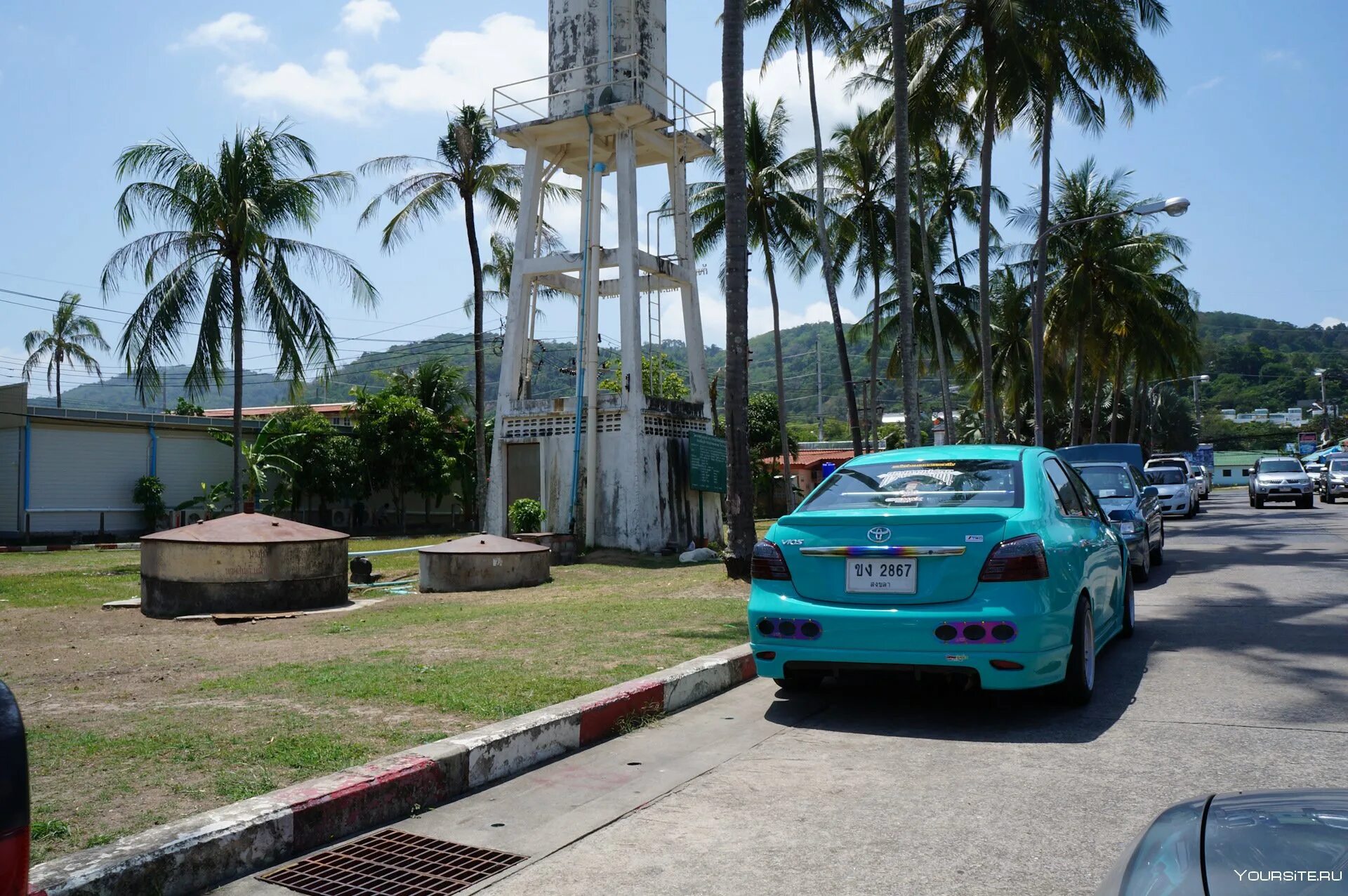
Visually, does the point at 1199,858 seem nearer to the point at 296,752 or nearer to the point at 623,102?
the point at 296,752

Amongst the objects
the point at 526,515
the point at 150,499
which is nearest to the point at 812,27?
the point at 526,515

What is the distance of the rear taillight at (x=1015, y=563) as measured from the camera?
5.49m

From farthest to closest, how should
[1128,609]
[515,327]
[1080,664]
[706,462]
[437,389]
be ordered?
[437,389] < [706,462] < [515,327] < [1128,609] < [1080,664]

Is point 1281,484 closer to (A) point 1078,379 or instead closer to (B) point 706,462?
(A) point 1078,379

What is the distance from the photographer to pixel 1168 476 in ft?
94.1

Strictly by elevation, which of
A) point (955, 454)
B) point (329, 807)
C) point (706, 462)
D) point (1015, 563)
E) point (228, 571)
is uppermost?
point (706, 462)

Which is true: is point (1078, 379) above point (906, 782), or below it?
above

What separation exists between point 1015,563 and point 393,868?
3539 mm

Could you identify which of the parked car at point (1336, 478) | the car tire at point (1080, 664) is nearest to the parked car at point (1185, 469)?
the parked car at point (1336, 478)

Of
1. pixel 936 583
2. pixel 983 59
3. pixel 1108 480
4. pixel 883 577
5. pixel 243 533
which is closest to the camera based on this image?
pixel 936 583

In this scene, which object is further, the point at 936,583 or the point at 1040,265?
the point at 1040,265

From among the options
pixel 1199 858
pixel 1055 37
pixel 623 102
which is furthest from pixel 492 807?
pixel 1055 37

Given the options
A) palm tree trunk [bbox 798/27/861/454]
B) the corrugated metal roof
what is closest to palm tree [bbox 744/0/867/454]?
palm tree trunk [bbox 798/27/861/454]

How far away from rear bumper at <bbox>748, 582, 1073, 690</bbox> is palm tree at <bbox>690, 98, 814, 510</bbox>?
2609 centimetres
